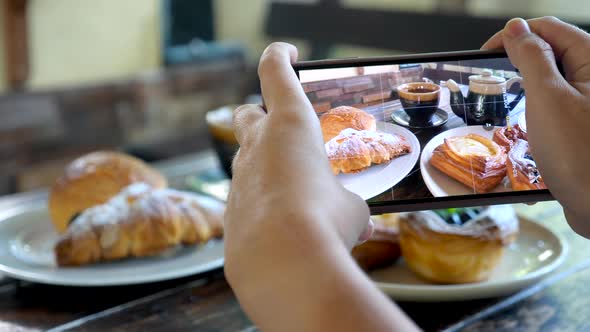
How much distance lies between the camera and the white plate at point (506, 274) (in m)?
0.76

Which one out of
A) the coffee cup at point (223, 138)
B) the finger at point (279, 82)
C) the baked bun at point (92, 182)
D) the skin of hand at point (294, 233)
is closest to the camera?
the skin of hand at point (294, 233)

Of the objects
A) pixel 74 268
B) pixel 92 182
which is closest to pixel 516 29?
pixel 74 268

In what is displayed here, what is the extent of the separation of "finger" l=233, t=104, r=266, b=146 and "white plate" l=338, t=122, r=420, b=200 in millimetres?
87

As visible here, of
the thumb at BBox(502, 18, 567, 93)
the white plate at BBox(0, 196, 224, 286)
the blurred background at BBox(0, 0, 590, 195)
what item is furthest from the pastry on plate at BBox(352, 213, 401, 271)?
the blurred background at BBox(0, 0, 590, 195)

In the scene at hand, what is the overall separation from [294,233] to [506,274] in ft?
1.68

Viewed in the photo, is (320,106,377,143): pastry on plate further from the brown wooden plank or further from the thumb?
the brown wooden plank

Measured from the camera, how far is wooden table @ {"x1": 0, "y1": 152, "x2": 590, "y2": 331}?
74 cm

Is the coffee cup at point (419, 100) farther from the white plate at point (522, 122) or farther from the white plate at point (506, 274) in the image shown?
the white plate at point (506, 274)

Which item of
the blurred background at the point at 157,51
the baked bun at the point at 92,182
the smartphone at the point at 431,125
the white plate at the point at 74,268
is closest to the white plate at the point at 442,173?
the smartphone at the point at 431,125

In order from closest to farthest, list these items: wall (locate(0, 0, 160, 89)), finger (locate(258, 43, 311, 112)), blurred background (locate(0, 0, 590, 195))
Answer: finger (locate(258, 43, 311, 112)) < blurred background (locate(0, 0, 590, 195)) < wall (locate(0, 0, 160, 89))

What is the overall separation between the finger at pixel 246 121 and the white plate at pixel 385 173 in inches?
3.4

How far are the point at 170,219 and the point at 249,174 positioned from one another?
48 cm

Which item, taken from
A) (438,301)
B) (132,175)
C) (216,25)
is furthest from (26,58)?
(438,301)

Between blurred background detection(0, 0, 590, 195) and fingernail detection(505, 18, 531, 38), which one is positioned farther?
blurred background detection(0, 0, 590, 195)
